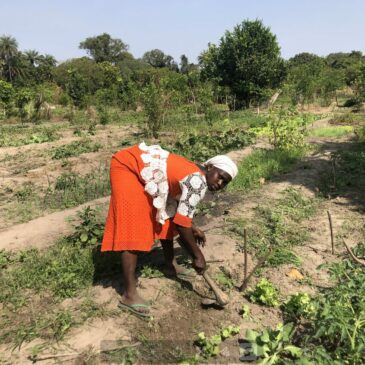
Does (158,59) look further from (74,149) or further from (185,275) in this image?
(185,275)

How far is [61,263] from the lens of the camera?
3.30 m

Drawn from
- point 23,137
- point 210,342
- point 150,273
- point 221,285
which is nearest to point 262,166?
point 221,285

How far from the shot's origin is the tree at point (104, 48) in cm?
6131

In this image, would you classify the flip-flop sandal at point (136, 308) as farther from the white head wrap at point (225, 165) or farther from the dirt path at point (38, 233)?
the dirt path at point (38, 233)

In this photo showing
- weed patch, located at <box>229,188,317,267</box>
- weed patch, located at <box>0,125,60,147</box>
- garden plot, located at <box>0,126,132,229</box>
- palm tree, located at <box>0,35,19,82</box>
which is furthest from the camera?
palm tree, located at <box>0,35,19,82</box>

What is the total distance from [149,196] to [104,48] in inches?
2548

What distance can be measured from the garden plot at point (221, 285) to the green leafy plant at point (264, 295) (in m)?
0.02

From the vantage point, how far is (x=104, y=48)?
62438mm

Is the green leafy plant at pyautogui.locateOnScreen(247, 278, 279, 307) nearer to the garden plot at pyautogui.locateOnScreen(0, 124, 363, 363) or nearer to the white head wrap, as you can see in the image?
the garden plot at pyautogui.locateOnScreen(0, 124, 363, 363)

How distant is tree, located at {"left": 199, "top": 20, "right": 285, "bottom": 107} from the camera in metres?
18.6

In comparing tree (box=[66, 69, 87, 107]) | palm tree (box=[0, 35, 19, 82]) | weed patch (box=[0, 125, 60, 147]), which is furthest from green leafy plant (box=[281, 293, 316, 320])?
palm tree (box=[0, 35, 19, 82])

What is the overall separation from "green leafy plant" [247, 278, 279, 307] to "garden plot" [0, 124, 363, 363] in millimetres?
23

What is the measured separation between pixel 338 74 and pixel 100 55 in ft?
158

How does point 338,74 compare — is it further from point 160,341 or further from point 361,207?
point 160,341
